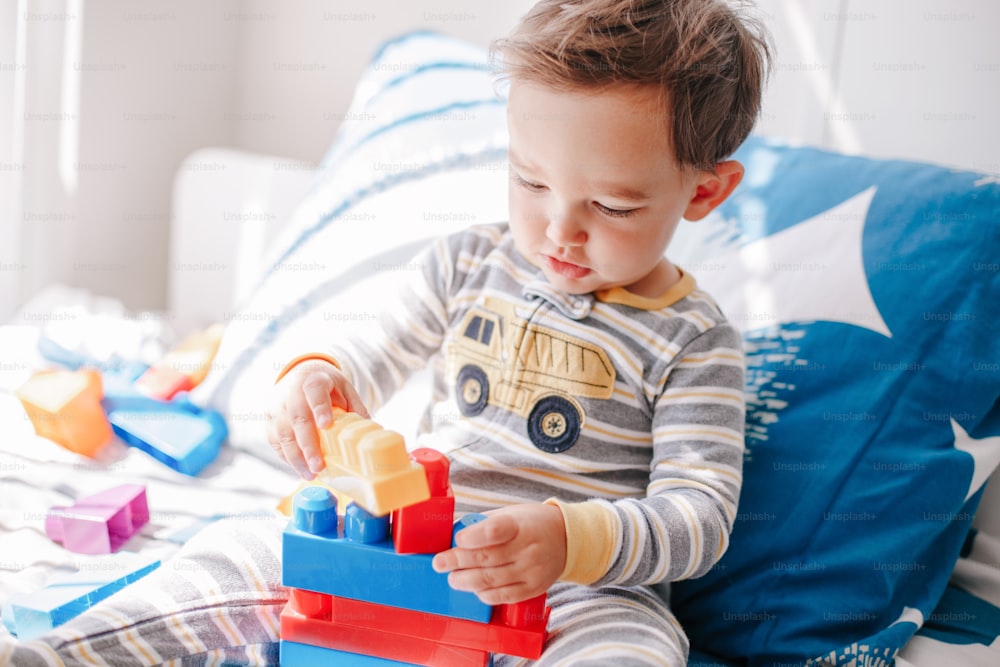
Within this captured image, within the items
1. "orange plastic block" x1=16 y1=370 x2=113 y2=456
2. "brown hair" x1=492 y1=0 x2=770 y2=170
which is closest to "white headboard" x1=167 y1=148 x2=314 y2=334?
"orange plastic block" x1=16 y1=370 x2=113 y2=456

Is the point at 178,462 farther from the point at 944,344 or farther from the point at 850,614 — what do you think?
the point at 944,344

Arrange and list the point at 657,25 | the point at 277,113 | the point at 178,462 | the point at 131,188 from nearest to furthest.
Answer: the point at 657,25, the point at 178,462, the point at 131,188, the point at 277,113

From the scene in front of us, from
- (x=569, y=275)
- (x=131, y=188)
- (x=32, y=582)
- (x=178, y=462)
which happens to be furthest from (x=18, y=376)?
(x=569, y=275)

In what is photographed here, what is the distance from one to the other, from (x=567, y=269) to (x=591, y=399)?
0.13 m

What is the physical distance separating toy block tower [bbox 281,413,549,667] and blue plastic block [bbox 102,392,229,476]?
399 mm

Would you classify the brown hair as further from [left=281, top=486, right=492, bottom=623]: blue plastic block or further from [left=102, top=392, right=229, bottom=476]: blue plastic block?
[left=102, top=392, right=229, bottom=476]: blue plastic block

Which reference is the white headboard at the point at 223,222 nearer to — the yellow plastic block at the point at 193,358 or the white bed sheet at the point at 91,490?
the yellow plastic block at the point at 193,358

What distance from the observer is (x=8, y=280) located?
5.13 feet

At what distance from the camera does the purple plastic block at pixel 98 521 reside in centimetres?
92

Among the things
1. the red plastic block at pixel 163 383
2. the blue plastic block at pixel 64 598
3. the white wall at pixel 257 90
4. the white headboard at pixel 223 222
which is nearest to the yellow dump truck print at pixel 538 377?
the blue plastic block at pixel 64 598

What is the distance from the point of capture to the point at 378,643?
74cm

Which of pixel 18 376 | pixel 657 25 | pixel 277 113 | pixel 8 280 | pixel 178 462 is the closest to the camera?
pixel 657 25

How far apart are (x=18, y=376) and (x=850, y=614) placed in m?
1.12

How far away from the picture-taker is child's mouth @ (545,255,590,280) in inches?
33.7
